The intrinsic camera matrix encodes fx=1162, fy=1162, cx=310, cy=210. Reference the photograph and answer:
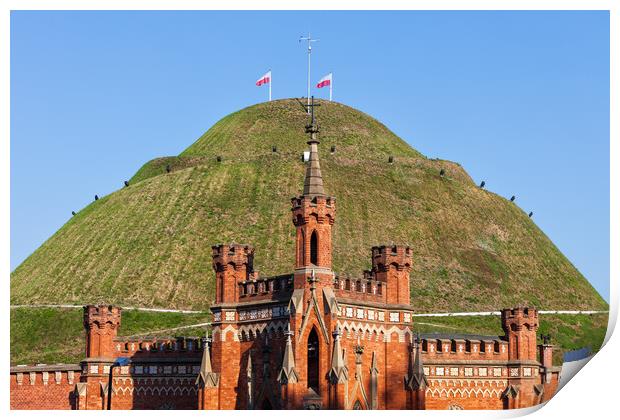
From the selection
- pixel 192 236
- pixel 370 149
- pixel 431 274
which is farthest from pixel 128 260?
pixel 370 149

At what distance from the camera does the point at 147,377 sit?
70125 millimetres

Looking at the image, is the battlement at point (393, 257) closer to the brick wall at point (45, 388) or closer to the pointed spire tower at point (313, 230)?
the pointed spire tower at point (313, 230)

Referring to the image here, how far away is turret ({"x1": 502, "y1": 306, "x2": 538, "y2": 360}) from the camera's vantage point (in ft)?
222

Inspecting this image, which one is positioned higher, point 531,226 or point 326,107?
point 326,107

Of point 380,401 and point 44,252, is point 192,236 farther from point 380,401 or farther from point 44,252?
point 380,401

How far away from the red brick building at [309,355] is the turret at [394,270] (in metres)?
0.06

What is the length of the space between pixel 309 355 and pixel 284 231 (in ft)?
251

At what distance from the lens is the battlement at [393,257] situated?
65125 millimetres

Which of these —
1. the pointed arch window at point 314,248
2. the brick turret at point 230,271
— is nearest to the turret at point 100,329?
the brick turret at point 230,271

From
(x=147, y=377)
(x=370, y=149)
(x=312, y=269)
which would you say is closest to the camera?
(x=312, y=269)

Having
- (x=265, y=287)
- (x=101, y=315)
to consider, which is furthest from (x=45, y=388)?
(x=265, y=287)

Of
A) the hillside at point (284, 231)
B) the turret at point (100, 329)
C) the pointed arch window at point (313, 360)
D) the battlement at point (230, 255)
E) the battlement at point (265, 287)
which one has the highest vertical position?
the hillside at point (284, 231)

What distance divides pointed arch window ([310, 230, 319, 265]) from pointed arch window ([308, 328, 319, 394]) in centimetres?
363

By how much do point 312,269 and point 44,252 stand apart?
92.3 meters
